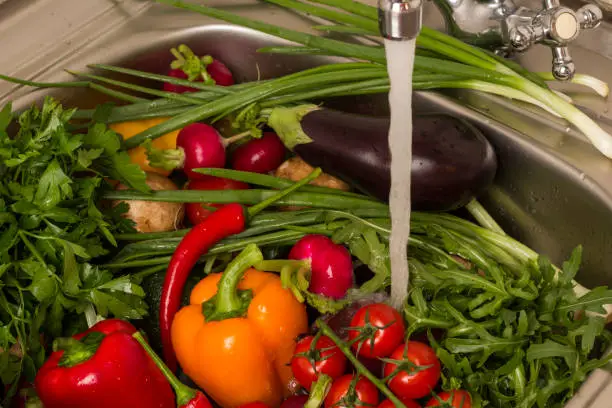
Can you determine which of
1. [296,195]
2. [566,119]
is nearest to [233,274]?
[296,195]

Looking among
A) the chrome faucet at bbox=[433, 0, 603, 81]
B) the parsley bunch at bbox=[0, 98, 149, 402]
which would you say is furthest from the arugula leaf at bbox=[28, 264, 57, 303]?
the chrome faucet at bbox=[433, 0, 603, 81]

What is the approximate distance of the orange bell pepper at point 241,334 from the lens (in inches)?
36.9

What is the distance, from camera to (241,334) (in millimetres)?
933

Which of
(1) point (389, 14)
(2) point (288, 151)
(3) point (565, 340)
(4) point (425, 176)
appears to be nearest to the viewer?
(1) point (389, 14)

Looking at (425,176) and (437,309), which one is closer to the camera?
(437,309)

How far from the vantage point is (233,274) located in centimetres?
94

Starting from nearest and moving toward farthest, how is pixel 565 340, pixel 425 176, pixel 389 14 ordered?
pixel 389 14
pixel 565 340
pixel 425 176

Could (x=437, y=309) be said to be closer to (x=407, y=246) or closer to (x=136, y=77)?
(x=407, y=246)

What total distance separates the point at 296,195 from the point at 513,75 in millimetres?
375

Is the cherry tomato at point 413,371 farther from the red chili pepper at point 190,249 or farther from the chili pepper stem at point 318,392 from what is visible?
the red chili pepper at point 190,249

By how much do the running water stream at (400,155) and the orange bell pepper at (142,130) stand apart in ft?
1.37

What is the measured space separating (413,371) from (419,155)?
33 centimetres

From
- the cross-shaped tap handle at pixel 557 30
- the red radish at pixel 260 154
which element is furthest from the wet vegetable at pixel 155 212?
the cross-shaped tap handle at pixel 557 30

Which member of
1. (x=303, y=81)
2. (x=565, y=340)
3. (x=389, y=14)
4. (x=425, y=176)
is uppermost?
(x=389, y=14)
